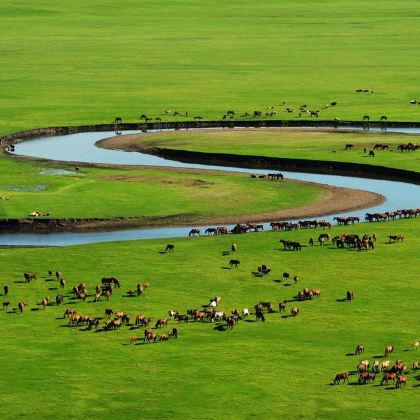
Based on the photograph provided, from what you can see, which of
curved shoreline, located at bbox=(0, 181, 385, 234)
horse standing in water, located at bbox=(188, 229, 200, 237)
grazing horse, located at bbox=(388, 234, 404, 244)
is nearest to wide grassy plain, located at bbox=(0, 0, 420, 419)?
grazing horse, located at bbox=(388, 234, 404, 244)

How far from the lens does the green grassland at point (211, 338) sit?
1446 inches

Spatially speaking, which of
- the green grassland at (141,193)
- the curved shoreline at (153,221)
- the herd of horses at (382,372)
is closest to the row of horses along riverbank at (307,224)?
the curved shoreline at (153,221)

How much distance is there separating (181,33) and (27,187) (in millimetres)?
104718

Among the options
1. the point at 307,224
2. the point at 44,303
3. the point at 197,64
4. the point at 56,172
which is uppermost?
the point at 197,64

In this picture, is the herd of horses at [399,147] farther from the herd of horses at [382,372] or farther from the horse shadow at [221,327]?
the herd of horses at [382,372]

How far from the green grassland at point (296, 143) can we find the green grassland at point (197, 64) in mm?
7318

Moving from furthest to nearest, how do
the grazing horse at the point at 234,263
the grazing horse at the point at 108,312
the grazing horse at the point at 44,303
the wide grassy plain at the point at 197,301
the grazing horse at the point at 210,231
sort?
the grazing horse at the point at 210,231 < the grazing horse at the point at 234,263 < the grazing horse at the point at 44,303 < the grazing horse at the point at 108,312 < the wide grassy plain at the point at 197,301

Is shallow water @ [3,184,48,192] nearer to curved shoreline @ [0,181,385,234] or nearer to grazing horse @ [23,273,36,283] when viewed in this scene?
curved shoreline @ [0,181,385,234]

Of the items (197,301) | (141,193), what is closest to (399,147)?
(141,193)

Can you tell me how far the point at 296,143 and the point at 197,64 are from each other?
172 ft

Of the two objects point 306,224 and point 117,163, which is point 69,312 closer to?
point 306,224

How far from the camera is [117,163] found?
85375 mm

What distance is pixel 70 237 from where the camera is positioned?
204 feet

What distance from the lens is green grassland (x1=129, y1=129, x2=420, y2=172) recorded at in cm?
8400
